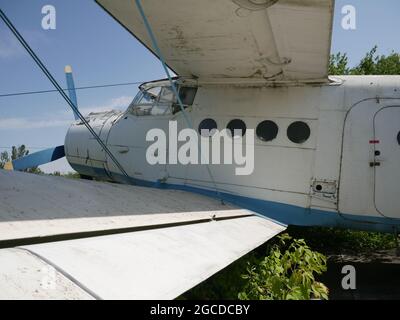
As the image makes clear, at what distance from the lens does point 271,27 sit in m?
4.04

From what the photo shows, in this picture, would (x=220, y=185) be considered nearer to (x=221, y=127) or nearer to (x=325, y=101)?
(x=221, y=127)

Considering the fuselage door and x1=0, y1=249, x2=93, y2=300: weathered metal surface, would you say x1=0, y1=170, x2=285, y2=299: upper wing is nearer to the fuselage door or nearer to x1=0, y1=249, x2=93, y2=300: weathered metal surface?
x1=0, y1=249, x2=93, y2=300: weathered metal surface

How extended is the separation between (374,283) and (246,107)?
12.2 feet

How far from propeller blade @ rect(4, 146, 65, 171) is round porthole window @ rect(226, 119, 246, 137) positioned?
5017 mm

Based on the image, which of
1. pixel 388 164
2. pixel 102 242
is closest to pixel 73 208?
pixel 102 242

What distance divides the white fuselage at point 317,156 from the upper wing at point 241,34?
43cm

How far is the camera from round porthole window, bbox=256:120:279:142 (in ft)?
17.8

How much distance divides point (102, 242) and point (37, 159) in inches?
284

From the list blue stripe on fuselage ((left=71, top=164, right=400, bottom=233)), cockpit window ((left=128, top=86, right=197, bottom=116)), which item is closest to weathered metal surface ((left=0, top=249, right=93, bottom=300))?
blue stripe on fuselage ((left=71, top=164, right=400, bottom=233))

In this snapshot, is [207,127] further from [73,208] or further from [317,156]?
[73,208]

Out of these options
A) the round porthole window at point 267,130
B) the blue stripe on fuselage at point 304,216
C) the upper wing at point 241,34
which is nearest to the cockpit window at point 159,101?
the upper wing at point 241,34

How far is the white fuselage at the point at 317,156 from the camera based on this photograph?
486 centimetres

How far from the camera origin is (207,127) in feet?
19.3
